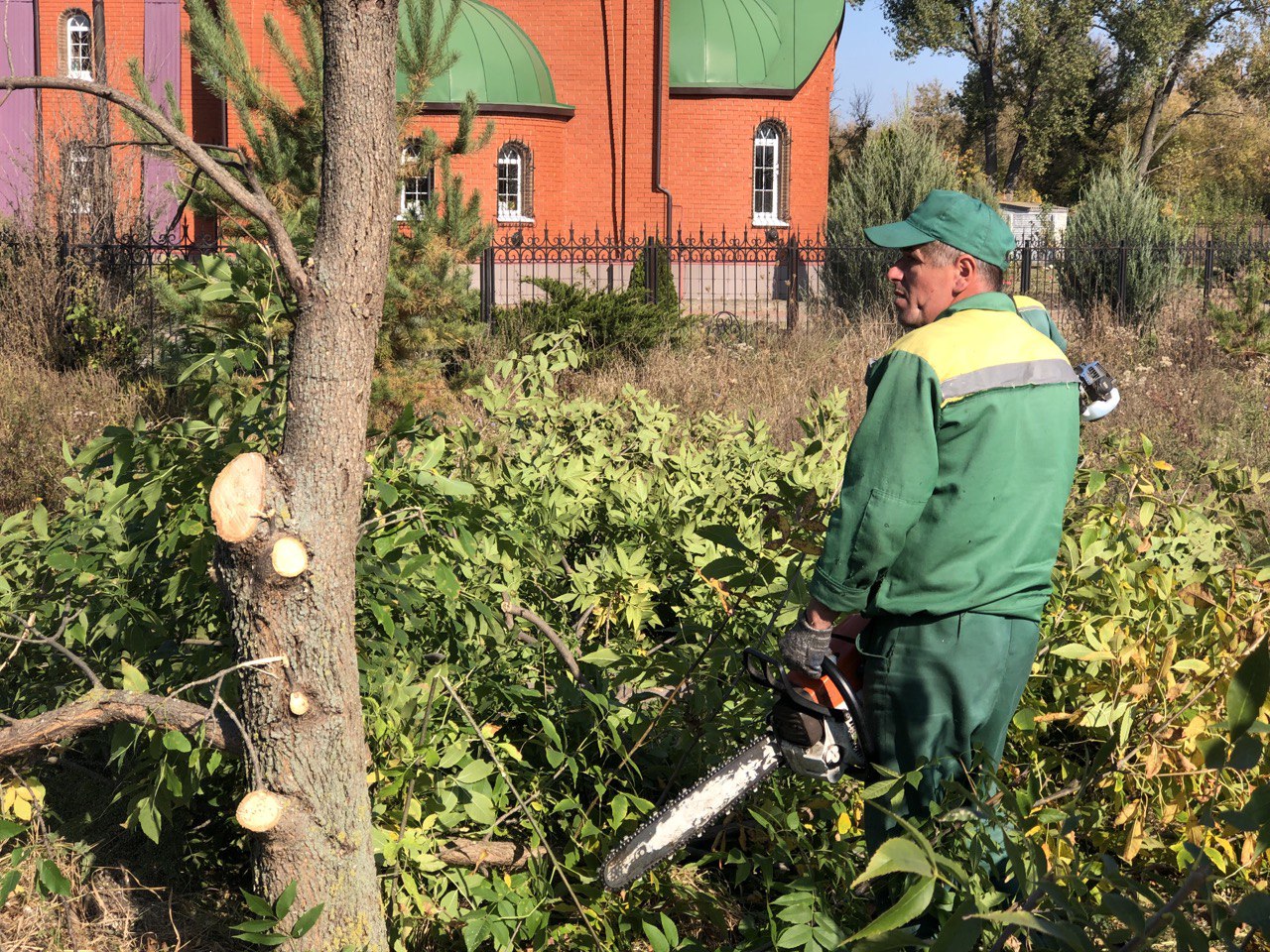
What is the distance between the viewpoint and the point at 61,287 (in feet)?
38.1

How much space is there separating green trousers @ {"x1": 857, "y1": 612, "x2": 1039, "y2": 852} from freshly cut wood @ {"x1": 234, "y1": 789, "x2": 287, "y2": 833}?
1.31 meters

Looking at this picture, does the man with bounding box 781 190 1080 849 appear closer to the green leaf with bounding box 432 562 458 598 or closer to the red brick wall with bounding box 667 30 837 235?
the green leaf with bounding box 432 562 458 598

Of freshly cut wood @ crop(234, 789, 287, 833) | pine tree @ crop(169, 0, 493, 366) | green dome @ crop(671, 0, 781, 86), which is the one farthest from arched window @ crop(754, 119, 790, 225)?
freshly cut wood @ crop(234, 789, 287, 833)

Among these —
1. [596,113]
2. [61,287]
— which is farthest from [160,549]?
[596,113]

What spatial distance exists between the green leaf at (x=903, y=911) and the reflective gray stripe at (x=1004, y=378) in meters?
1.38

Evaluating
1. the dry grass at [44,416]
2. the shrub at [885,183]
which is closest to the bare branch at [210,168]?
the dry grass at [44,416]

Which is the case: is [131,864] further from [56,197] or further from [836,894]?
[56,197]

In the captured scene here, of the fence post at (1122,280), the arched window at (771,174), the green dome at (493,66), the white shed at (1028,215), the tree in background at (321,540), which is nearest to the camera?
the tree in background at (321,540)

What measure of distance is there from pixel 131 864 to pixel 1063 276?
48.4 feet

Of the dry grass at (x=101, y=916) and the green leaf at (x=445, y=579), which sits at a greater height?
the green leaf at (x=445, y=579)

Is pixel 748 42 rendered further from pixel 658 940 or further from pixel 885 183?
pixel 658 940

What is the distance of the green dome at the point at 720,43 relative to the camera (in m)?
24.9

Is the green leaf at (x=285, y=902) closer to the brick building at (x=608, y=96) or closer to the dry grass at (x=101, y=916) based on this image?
the dry grass at (x=101, y=916)

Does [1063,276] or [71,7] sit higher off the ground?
[71,7]
